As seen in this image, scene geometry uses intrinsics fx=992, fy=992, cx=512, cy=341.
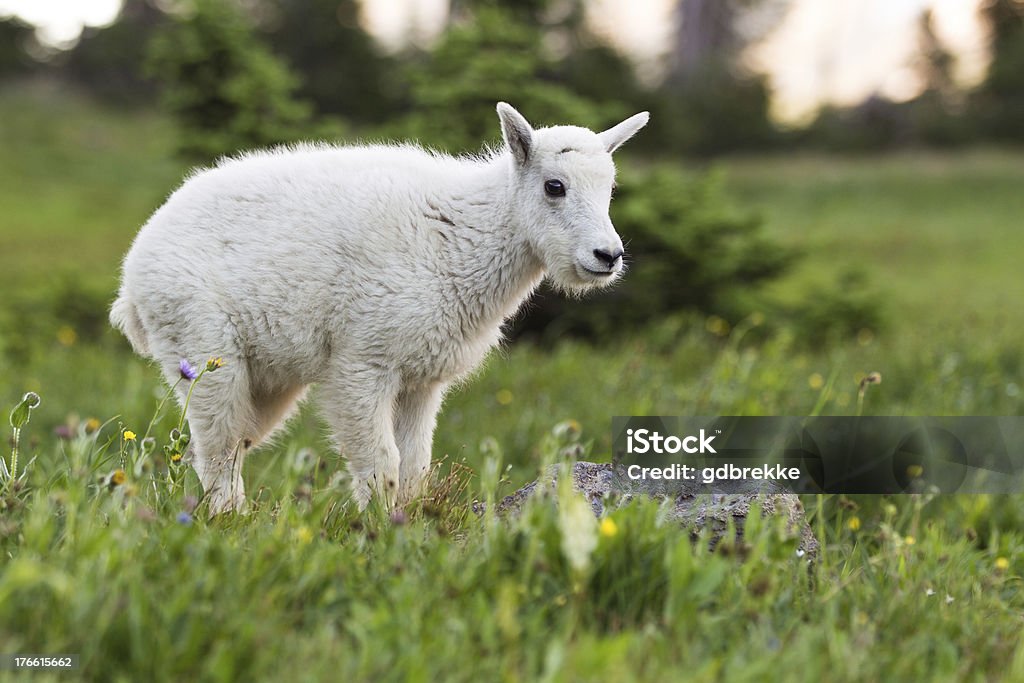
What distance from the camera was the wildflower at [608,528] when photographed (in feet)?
11.1

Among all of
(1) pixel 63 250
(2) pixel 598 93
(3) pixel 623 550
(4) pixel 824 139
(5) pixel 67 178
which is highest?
(4) pixel 824 139

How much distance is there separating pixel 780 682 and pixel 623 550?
2.33ft

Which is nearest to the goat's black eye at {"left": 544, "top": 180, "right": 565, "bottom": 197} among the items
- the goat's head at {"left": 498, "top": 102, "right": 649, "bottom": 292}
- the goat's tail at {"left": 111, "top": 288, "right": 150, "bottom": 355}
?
the goat's head at {"left": 498, "top": 102, "right": 649, "bottom": 292}

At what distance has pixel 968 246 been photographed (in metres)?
27.4

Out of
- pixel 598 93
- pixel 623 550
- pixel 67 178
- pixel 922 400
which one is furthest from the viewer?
pixel 67 178

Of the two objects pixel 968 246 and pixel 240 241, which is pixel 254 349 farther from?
pixel 968 246

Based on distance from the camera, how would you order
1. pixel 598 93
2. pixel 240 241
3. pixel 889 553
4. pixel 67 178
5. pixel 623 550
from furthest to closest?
pixel 67 178 → pixel 598 93 → pixel 240 241 → pixel 889 553 → pixel 623 550

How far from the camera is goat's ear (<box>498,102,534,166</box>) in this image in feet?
16.9

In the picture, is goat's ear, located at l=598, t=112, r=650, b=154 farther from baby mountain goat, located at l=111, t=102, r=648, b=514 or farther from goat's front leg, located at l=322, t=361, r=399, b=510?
goat's front leg, located at l=322, t=361, r=399, b=510

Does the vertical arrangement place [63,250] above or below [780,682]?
above

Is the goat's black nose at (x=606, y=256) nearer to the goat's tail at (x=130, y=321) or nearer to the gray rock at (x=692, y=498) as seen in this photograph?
the gray rock at (x=692, y=498)

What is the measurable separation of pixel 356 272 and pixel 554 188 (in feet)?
3.70

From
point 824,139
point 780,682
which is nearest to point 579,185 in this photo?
point 780,682

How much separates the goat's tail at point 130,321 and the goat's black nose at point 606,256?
2.55 m
